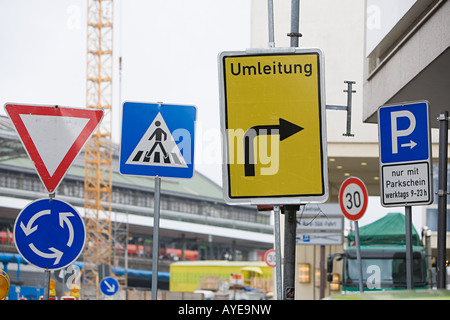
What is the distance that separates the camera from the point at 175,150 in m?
7.55

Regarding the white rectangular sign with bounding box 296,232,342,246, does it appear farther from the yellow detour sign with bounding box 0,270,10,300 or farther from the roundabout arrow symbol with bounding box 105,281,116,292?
the yellow detour sign with bounding box 0,270,10,300

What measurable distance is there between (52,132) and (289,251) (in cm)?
232

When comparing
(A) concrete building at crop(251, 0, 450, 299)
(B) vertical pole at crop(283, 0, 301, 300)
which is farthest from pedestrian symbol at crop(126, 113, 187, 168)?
(A) concrete building at crop(251, 0, 450, 299)

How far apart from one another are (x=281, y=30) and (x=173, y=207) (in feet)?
288

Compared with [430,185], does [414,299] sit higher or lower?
lower

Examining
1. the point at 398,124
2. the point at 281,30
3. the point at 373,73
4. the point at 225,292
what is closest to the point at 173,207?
the point at 225,292

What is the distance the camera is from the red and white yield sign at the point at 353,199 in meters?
13.5

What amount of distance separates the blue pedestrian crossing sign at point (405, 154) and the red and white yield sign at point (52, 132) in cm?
295

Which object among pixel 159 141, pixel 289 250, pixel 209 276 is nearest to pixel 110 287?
pixel 159 141

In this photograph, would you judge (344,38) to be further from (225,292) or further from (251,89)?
(225,292)

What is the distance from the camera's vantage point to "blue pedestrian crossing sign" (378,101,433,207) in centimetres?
818

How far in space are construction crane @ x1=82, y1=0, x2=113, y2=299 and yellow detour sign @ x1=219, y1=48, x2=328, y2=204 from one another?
76.5 metres

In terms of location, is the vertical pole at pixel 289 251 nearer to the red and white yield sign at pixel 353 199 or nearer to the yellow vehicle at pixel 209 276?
the red and white yield sign at pixel 353 199

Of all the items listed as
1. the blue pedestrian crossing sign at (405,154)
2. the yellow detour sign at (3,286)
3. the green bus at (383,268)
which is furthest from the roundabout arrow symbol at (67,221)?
the green bus at (383,268)
